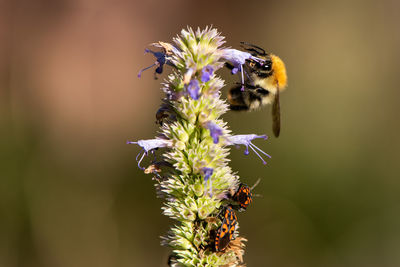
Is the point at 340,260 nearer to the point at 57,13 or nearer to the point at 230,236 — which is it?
the point at 230,236

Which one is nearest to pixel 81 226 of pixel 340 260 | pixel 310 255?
pixel 310 255

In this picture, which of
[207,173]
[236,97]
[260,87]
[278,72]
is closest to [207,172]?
[207,173]

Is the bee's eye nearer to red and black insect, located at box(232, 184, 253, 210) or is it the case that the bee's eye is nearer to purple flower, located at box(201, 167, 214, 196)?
red and black insect, located at box(232, 184, 253, 210)

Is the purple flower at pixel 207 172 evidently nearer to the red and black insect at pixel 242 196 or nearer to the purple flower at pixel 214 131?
the purple flower at pixel 214 131

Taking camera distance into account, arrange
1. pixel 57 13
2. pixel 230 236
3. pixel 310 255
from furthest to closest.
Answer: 1. pixel 57 13
2. pixel 310 255
3. pixel 230 236

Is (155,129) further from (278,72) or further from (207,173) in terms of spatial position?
(207,173)

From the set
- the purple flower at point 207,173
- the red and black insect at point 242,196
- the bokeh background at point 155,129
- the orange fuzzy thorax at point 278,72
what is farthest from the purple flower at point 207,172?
the bokeh background at point 155,129

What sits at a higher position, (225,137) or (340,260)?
(225,137)
